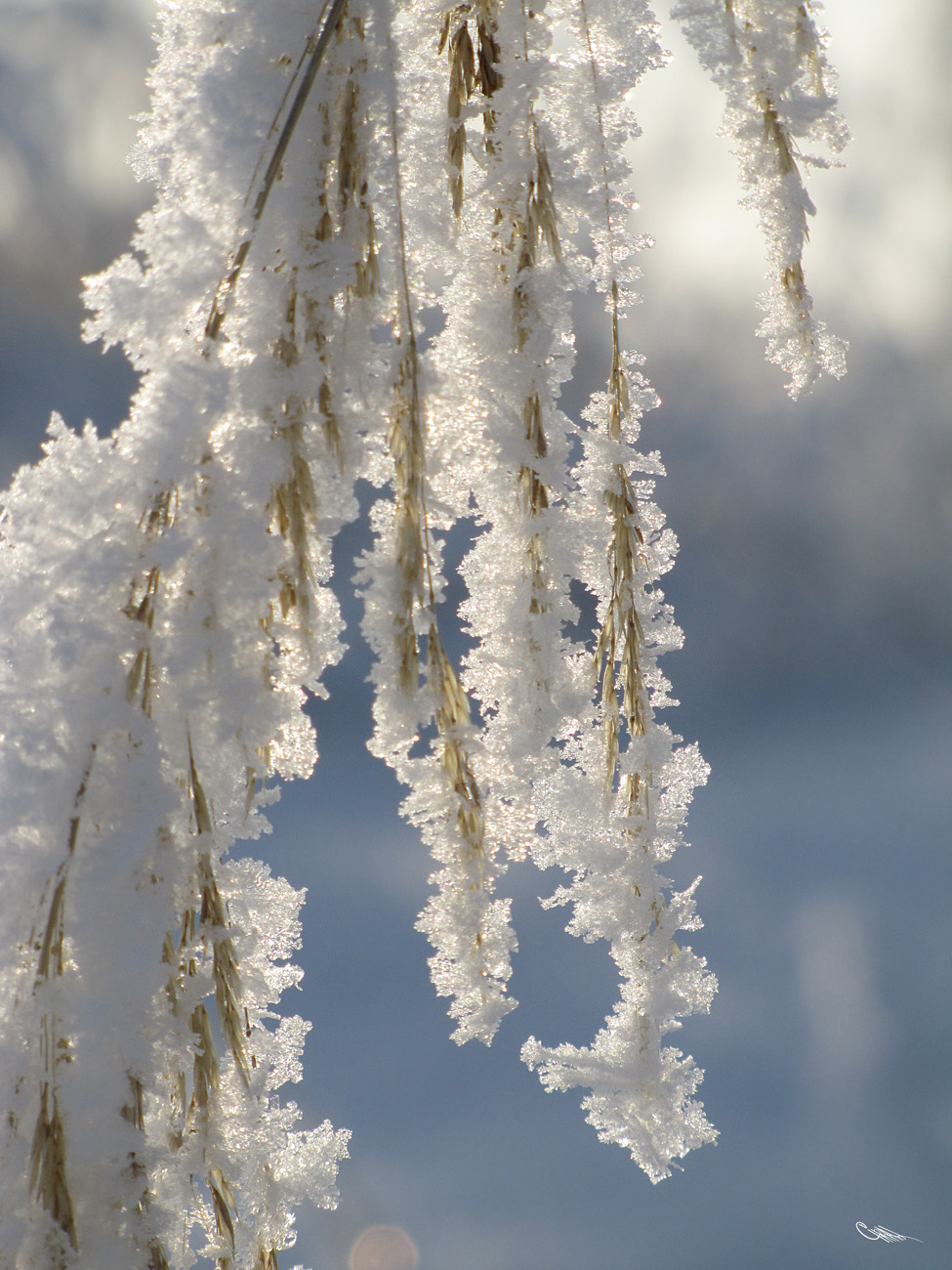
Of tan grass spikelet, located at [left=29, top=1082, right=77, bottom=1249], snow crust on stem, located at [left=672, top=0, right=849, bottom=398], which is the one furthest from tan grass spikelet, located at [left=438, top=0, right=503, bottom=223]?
tan grass spikelet, located at [left=29, top=1082, right=77, bottom=1249]

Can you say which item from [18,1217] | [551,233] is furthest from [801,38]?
[18,1217]

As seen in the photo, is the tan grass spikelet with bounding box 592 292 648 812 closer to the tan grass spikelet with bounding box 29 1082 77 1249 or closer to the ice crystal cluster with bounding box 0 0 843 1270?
the ice crystal cluster with bounding box 0 0 843 1270

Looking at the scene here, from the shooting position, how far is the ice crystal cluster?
1.18 ft

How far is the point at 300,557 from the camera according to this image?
0.40 meters

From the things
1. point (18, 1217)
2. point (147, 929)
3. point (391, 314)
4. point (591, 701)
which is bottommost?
point (18, 1217)

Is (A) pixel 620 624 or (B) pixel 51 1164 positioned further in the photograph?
(A) pixel 620 624

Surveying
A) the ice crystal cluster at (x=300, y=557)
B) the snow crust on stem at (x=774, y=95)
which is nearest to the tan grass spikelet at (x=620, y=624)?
the ice crystal cluster at (x=300, y=557)

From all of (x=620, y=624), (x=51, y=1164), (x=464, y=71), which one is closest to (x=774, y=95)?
(x=464, y=71)

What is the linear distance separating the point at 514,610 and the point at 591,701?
8cm

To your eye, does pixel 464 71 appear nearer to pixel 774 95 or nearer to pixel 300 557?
pixel 774 95

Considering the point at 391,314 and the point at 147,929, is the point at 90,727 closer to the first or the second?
the point at 147,929

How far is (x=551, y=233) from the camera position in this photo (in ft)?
1.54

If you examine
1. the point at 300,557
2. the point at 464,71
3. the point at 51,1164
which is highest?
the point at 464,71

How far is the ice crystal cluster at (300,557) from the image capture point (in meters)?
0.36
